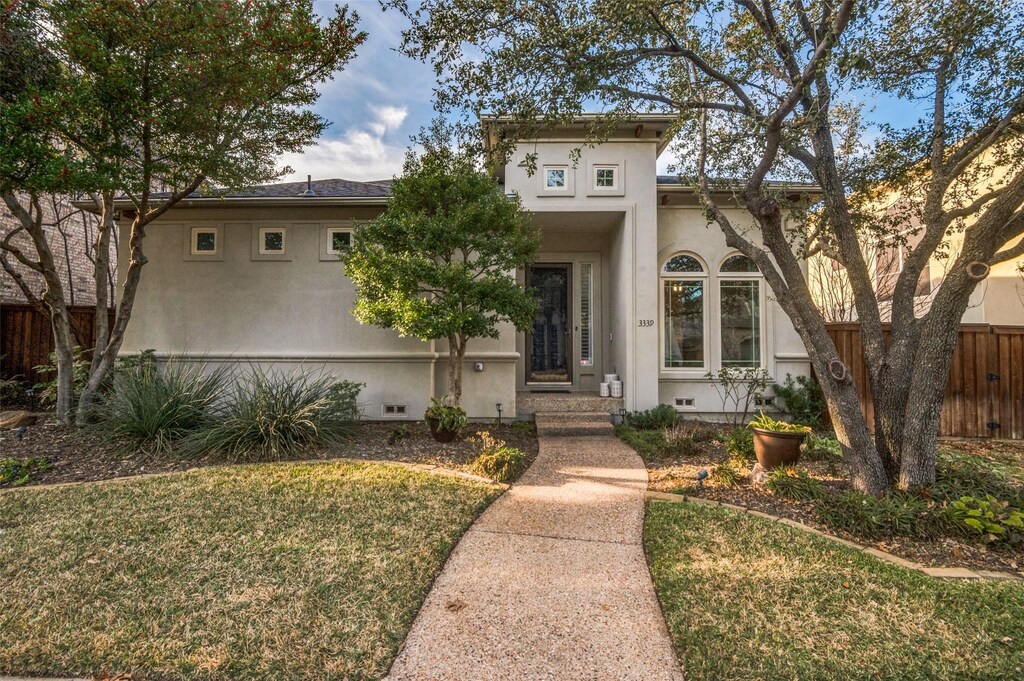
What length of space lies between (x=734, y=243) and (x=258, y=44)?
237 inches

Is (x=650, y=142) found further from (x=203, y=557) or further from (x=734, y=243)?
(x=203, y=557)

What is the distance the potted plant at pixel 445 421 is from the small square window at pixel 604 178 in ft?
14.7

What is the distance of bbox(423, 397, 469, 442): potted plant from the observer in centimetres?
617

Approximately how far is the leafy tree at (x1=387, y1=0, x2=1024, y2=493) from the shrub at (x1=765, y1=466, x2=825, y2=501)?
0.37 m

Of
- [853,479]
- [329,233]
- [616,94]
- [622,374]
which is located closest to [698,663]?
[853,479]

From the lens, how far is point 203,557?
3.14 meters

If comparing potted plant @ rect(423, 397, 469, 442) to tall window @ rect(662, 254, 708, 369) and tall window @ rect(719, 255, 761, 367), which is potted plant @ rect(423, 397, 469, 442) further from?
tall window @ rect(719, 255, 761, 367)

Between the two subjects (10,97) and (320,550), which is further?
(10,97)

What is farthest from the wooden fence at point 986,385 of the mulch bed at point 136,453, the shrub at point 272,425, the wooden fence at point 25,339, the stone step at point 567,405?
the wooden fence at point 25,339

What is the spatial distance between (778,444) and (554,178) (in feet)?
17.2

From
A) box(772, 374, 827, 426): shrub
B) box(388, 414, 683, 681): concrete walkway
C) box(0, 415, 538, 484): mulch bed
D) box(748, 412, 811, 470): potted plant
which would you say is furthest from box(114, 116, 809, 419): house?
box(388, 414, 683, 681): concrete walkway

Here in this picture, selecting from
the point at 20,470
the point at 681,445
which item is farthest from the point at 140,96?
the point at 681,445

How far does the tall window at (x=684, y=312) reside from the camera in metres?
8.15

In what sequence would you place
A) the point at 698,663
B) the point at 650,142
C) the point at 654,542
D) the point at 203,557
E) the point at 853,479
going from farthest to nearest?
the point at 650,142 < the point at 853,479 < the point at 654,542 < the point at 203,557 < the point at 698,663
